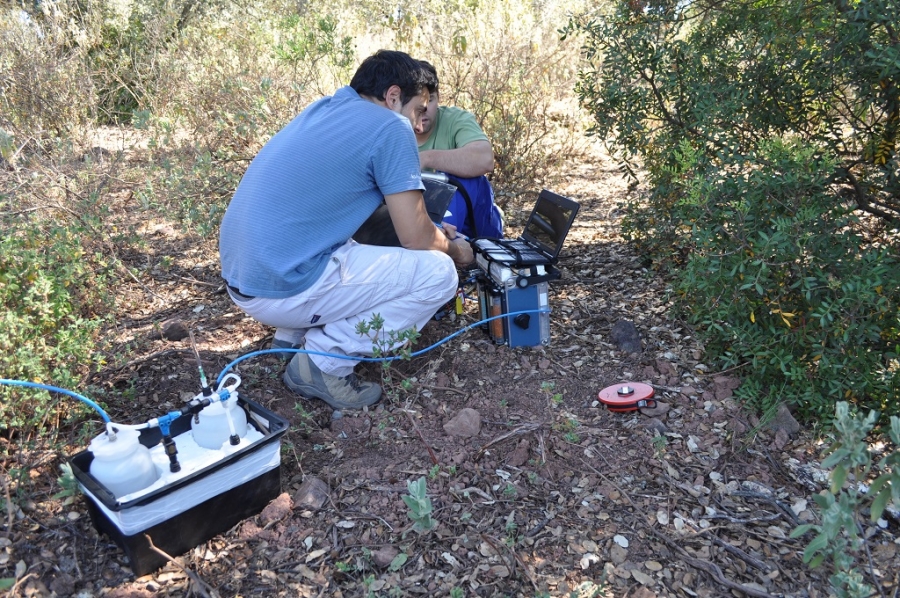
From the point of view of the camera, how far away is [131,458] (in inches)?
78.4

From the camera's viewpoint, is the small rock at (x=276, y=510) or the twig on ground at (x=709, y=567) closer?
the twig on ground at (x=709, y=567)

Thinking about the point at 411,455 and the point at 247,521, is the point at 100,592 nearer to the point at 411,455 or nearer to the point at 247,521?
the point at 247,521

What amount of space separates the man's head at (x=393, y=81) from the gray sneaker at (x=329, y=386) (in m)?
1.10

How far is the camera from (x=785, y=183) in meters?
2.72

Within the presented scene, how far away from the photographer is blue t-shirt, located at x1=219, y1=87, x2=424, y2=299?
2.71 metres

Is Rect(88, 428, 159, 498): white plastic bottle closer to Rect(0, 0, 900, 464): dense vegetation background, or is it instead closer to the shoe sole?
Rect(0, 0, 900, 464): dense vegetation background

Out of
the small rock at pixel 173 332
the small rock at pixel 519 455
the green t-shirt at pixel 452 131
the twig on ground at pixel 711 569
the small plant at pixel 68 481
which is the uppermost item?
the green t-shirt at pixel 452 131

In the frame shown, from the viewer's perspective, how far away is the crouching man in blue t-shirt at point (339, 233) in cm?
272

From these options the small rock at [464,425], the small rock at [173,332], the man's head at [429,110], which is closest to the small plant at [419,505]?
the small rock at [464,425]

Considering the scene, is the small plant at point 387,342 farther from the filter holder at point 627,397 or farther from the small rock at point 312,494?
the filter holder at point 627,397

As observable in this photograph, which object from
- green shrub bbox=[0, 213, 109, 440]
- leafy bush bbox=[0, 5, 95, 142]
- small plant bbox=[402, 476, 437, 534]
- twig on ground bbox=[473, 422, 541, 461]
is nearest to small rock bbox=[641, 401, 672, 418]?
twig on ground bbox=[473, 422, 541, 461]

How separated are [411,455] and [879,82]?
2.30 meters

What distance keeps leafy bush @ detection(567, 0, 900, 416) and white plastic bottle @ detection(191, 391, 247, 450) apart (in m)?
1.83

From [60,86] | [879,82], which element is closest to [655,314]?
[879,82]
